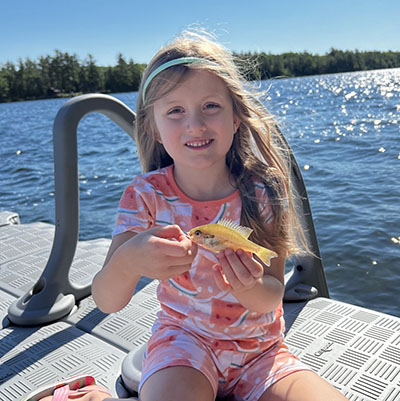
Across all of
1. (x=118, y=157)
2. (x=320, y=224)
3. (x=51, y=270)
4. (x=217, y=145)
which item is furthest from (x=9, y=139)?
(x=217, y=145)

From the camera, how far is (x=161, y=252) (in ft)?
4.72

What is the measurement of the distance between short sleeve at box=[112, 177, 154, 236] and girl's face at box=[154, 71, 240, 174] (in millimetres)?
236

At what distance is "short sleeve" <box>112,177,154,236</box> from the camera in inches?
72.7

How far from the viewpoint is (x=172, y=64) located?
1.84 metres

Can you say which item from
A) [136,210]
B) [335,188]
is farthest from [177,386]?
[335,188]

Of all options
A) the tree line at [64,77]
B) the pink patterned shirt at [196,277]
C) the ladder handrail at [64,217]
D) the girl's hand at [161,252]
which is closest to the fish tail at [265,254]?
the girl's hand at [161,252]

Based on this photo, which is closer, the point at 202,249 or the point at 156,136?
the point at 202,249

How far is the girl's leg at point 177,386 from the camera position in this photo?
149 centimetres

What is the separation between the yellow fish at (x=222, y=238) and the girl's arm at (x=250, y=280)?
55 millimetres

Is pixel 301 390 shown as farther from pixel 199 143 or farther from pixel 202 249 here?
pixel 199 143

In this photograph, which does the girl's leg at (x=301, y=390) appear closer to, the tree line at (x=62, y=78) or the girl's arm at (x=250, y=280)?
the girl's arm at (x=250, y=280)

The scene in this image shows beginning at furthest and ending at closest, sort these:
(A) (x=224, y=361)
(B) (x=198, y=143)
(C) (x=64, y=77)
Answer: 1. (C) (x=64, y=77)
2. (B) (x=198, y=143)
3. (A) (x=224, y=361)

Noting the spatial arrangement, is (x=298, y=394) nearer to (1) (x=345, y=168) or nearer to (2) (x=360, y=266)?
(2) (x=360, y=266)

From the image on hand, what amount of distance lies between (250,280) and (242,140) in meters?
0.93
